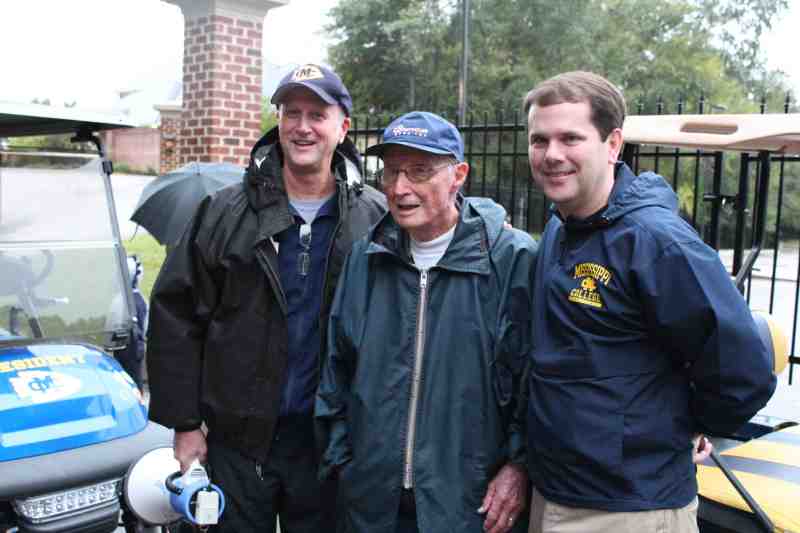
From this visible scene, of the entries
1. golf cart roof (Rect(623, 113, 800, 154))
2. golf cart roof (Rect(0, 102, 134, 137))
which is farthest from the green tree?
golf cart roof (Rect(623, 113, 800, 154))

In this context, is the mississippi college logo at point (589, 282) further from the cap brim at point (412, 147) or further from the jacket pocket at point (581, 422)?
the cap brim at point (412, 147)

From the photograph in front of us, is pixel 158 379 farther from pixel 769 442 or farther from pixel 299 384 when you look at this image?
pixel 769 442

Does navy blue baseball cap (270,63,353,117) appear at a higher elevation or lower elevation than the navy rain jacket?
higher

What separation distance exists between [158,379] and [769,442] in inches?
93.6

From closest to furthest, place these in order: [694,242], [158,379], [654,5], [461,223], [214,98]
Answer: [694,242] → [461,223] → [158,379] → [214,98] → [654,5]

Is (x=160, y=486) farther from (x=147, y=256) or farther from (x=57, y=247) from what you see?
(x=147, y=256)

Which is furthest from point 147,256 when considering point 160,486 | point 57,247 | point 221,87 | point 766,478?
point 766,478

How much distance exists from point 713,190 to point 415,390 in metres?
1.91

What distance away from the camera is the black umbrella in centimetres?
626

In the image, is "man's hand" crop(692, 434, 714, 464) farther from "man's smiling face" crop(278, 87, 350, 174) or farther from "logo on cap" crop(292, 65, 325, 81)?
"logo on cap" crop(292, 65, 325, 81)

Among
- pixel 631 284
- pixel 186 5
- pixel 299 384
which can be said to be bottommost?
pixel 299 384

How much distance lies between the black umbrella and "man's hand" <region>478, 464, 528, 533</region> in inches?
177

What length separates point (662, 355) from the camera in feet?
6.35

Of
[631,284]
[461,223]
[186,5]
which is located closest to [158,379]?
[461,223]
